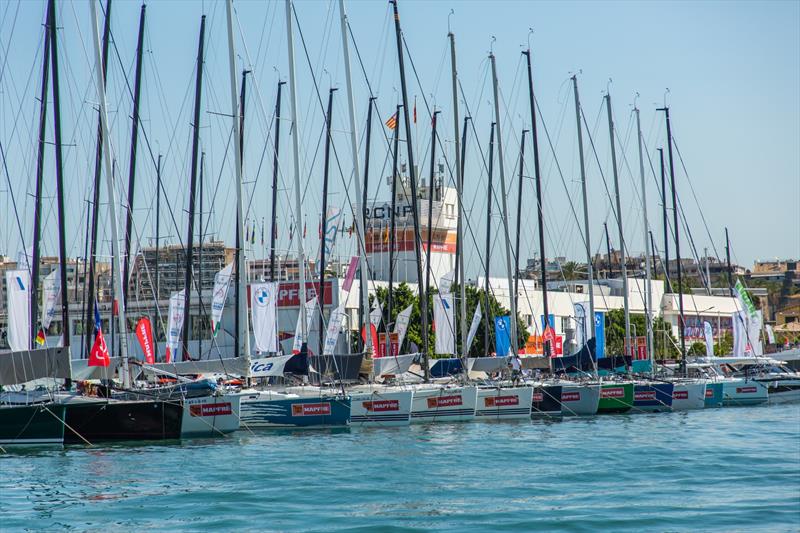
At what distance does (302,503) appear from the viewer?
22766mm

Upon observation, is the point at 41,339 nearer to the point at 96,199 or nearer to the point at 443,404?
the point at 96,199

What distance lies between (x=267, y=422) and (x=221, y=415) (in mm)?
2807

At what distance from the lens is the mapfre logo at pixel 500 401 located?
41688 mm

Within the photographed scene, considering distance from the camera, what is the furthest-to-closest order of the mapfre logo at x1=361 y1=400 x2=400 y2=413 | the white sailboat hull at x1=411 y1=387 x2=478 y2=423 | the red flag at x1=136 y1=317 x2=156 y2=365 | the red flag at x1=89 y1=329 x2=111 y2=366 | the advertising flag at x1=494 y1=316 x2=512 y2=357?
1. the advertising flag at x1=494 y1=316 x2=512 y2=357
2. the red flag at x1=136 y1=317 x2=156 y2=365
3. the white sailboat hull at x1=411 y1=387 x2=478 y2=423
4. the mapfre logo at x1=361 y1=400 x2=400 y2=413
5. the red flag at x1=89 y1=329 x2=111 y2=366

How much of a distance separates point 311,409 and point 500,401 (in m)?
7.87

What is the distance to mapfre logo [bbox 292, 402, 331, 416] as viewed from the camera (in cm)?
3803

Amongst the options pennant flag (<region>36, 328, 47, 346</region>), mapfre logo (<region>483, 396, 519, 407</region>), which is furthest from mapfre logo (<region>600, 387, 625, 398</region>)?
pennant flag (<region>36, 328, 47, 346</region>)

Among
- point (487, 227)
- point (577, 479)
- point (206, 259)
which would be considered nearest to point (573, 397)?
point (487, 227)

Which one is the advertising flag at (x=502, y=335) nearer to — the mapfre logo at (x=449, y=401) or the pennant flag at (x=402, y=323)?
the pennant flag at (x=402, y=323)

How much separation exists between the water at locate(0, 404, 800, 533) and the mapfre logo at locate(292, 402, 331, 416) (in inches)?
28.1

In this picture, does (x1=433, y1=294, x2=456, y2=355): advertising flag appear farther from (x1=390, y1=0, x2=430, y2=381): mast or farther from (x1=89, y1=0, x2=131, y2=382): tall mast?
(x1=89, y1=0, x2=131, y2=382): tall mast

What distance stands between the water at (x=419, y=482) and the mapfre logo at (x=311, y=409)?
714mm

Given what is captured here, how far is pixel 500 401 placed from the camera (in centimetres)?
4172

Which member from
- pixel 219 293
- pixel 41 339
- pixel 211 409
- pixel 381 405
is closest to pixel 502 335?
pixel 381 405
